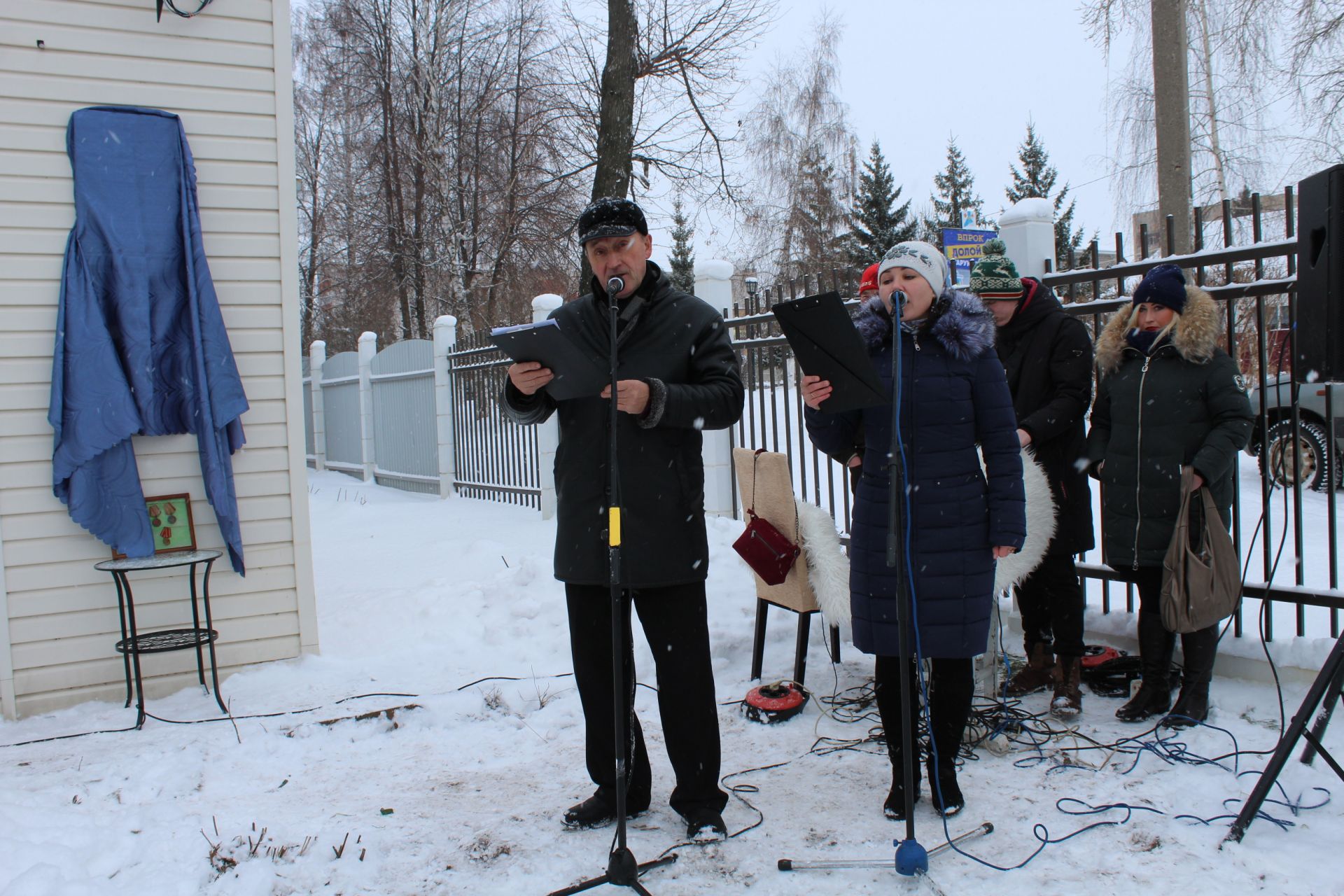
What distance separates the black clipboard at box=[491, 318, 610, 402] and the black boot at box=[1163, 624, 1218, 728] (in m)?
2.71

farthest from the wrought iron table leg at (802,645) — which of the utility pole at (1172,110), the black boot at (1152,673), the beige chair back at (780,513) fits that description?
the utility pole at (1172,110)

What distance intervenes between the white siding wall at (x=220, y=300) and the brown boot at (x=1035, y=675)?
142 inches

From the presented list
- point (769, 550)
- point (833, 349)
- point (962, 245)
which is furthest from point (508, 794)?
point (962, 245)

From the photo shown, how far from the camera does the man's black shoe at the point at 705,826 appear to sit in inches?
112

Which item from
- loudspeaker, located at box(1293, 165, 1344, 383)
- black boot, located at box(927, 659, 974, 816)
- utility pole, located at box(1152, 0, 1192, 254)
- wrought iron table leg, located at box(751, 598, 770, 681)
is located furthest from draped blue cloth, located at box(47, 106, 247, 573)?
utility pole, located at box(1152, 0, 1192, 254)

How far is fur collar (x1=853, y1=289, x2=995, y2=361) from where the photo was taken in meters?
2.90

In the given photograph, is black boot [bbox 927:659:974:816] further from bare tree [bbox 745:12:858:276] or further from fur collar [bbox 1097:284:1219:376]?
bare tree [bbox 745:12:858:276]

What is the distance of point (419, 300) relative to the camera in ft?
68.4

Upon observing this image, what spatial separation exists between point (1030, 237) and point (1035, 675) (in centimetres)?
223

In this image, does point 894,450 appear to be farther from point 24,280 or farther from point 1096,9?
point 1096,9

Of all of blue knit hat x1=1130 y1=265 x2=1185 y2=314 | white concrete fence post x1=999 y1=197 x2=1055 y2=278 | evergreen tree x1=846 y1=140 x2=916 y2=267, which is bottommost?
blue knit hat x1=1130 y1=265 x2=1185 y2=314

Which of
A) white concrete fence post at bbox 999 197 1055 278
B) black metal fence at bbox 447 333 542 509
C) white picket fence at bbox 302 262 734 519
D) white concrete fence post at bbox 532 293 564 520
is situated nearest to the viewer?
white concrete fence post at bbox 999 197 1055 278

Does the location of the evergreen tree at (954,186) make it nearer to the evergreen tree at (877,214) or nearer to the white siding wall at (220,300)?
the evergreen tree at (877,214)

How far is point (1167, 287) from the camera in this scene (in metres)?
3.67
